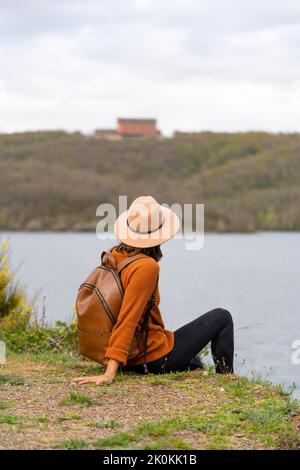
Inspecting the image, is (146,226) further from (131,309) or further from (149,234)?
(131,309)

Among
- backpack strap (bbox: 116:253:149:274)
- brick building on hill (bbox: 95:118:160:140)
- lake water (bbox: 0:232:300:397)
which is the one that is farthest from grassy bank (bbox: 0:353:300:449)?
brick building on hill (bbox: 95:118:160:140)

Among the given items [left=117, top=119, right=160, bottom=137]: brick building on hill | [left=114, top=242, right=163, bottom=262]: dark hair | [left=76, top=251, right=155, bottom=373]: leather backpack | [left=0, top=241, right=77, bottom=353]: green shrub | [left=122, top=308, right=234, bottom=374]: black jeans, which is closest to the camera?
[left=76, top=251, right=155, bottom=373]: leather backpack

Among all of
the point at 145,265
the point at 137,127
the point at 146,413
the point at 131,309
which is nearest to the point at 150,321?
the point at 131,309

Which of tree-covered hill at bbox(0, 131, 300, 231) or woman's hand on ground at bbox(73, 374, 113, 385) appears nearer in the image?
woman's hand on ground at bbox(73, 374, 113, 385)

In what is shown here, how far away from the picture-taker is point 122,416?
513 centimetres

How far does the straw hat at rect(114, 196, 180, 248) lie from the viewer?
5988 millimetres

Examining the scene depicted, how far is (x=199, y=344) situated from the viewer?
20.7ft

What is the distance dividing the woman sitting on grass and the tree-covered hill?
312 feet

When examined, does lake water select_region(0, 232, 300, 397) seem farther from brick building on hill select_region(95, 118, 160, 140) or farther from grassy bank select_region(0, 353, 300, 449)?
brick building on hill select_region(95, 118, 160, 140)

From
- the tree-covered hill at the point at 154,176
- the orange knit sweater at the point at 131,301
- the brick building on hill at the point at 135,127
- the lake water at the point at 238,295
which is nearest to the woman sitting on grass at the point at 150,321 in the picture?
the orange knit sweater at the point at 131,301

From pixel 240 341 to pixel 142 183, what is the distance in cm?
10789

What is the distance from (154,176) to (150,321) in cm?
12146

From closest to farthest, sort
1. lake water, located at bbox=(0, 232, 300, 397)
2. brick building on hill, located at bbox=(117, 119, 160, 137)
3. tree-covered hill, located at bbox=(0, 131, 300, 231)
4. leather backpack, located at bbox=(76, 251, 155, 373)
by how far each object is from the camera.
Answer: leather backpack, located at bbox=(76, 251, 155, 373)
lake water, located at bbox=(0, 232, 300, 397)
tree-covered hill, located at bbox=(0, 131, 300, 231)
brick building on hill, located at bbox=(117, 119, 160, 137)

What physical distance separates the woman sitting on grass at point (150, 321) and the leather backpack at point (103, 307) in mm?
52
